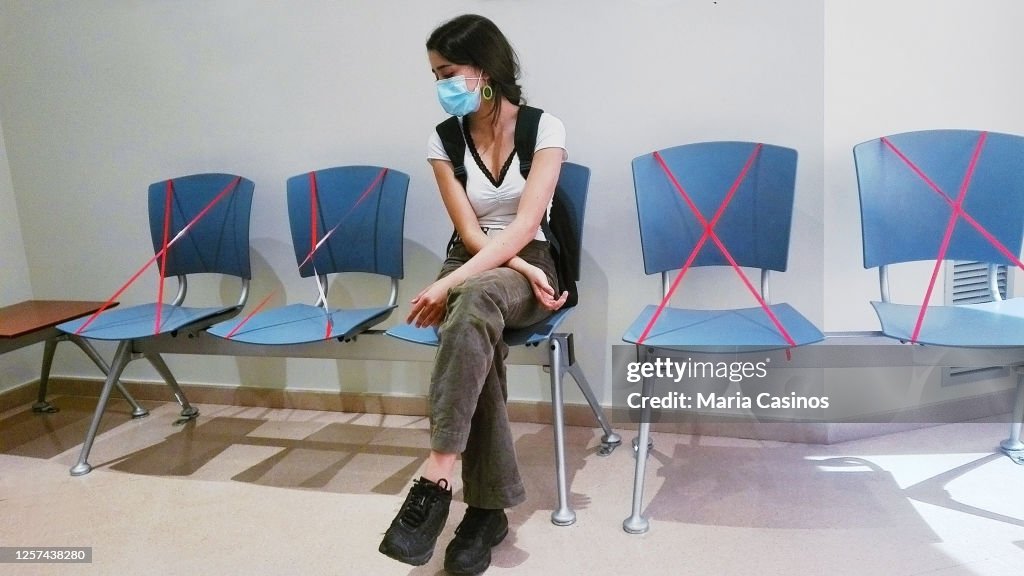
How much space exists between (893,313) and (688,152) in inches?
26.8

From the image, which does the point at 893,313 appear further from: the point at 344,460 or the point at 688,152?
the point at 344,460

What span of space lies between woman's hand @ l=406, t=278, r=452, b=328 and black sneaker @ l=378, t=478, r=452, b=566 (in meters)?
0.38

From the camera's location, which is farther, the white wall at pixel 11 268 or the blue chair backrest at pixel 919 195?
the white wall at pixel 11 268

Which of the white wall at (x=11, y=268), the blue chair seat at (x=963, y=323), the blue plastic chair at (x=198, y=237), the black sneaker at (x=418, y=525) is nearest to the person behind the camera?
the black sneaker at (x=418, y=525)

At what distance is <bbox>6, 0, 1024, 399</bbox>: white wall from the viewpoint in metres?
2.04

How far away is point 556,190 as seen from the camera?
81.5 inches

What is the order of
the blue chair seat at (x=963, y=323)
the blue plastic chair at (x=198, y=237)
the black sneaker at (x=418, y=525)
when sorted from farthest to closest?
the blue plastic chair at (x=198, y=237), the blue chair seat at (x=963, y=323), the black sneaker at (x=418, y=525)

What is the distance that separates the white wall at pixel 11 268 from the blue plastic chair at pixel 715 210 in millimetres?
2535

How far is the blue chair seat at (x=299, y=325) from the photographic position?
199cm

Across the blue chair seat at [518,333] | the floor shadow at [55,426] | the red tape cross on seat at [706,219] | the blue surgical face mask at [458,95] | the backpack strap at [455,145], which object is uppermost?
the blue surgical face mask at [458,95]

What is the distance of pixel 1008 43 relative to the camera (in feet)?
6.66

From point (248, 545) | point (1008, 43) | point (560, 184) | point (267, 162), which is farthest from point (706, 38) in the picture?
point (248, 545)

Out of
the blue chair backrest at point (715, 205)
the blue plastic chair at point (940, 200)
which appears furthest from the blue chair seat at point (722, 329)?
the blue plastic chair at point (940, 200)

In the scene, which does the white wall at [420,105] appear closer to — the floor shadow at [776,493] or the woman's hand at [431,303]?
the floor shadow at [776,493]
